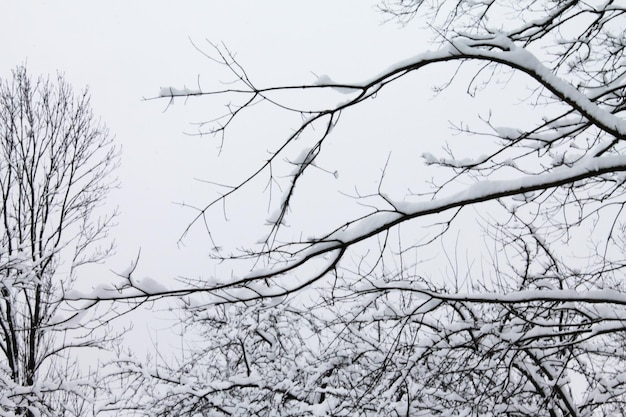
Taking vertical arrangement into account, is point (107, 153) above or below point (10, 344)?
above

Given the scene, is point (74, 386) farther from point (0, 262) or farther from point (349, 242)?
point (349, 242)

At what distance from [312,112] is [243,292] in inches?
38.7

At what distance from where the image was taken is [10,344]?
8.98 meters

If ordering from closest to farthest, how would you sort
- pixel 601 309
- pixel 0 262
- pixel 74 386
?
pixel 601 309 → pixel 0 262 → pixel 74 386

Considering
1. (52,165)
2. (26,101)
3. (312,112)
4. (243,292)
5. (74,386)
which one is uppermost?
(26,101)

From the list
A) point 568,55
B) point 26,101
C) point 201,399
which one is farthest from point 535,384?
point 26,101

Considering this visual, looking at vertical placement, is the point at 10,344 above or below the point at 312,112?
above

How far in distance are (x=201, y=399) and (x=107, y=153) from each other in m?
6.45

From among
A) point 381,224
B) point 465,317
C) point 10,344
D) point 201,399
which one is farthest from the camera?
point 10,344

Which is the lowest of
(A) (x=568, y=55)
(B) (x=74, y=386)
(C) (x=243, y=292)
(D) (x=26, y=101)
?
(C) (x=243, y=292)

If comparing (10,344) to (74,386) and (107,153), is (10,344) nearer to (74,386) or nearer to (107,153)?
(74,386)

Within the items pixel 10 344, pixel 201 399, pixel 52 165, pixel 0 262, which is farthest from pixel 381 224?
pixel 52 165

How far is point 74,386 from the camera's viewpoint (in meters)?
7.68

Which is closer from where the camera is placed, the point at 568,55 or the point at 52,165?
the point at 568,55
